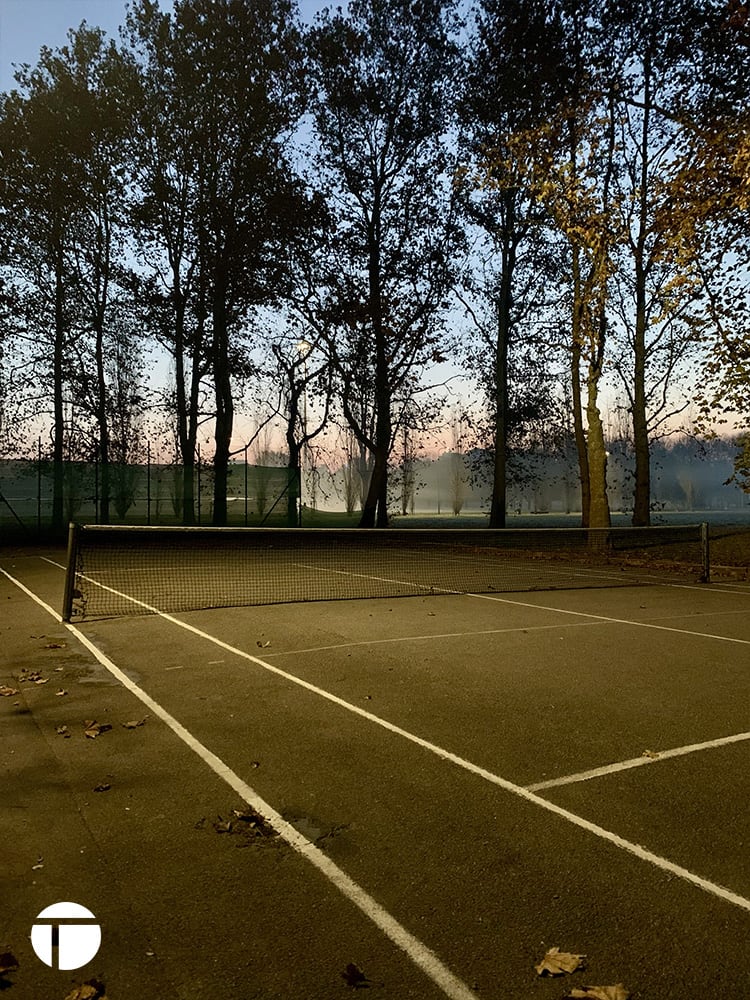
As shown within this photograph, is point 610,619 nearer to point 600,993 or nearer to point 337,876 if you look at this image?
point 337,876

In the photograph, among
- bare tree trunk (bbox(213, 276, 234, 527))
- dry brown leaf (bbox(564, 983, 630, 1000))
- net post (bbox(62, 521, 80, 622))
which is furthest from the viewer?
bare tree trunk (bbox(213, 276, 234, 527))

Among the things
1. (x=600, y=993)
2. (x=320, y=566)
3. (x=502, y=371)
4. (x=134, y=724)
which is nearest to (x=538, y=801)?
(x=600, y=993)

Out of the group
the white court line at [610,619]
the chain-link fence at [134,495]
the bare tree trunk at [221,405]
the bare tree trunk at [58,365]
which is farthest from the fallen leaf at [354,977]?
the bare tree trunk at [58,365]

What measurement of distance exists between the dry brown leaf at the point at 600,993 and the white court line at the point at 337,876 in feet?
1.20

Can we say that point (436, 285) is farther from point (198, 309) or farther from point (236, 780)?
point (236, 780)

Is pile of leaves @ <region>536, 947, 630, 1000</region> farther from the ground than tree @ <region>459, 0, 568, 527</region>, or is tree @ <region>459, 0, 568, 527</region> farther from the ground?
tree @ <region>459, 0, 568, 527</region>

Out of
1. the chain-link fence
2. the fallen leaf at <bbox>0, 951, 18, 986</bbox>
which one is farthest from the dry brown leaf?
the chain-link fence

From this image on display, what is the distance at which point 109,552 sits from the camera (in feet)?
78.6

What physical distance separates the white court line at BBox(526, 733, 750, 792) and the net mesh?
20.0 feet

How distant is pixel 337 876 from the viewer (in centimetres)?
343

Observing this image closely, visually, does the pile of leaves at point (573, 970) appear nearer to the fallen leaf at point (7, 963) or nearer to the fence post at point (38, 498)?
the fallen leaf at point (7, 963)

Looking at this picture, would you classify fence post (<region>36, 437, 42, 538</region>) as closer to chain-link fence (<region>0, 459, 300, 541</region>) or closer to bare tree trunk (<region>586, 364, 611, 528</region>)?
chain-link fence (<region>0, 459, 300, 541</region>)

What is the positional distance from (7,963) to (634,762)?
3875mm

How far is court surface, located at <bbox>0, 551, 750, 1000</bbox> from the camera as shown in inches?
110
